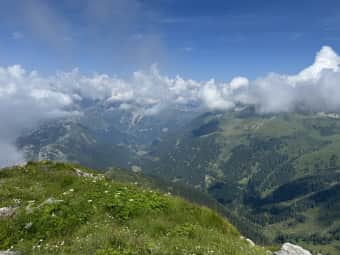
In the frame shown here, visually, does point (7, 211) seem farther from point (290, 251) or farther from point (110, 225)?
point (290, 251)

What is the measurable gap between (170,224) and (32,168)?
71.0ft

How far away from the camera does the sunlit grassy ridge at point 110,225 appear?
644 inches

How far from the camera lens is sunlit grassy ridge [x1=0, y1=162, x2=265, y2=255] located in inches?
644

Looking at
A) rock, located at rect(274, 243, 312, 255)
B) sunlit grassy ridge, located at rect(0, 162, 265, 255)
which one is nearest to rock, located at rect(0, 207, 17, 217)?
sunlit grassy ridge, located at rect(0, 162, 265, 255)

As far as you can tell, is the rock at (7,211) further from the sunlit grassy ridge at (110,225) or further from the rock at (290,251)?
the rock at (290,251)

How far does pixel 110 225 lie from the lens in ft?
63.9

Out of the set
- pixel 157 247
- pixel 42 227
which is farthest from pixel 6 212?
pixel 157 247

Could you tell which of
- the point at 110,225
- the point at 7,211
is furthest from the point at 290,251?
the point at 7,211

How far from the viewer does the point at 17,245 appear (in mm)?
18547

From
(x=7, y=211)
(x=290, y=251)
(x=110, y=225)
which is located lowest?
(x=290, y=251)

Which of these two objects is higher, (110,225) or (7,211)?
(7,211)

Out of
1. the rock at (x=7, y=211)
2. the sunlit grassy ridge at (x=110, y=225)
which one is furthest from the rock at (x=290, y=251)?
the rock at (x=7, y=211)

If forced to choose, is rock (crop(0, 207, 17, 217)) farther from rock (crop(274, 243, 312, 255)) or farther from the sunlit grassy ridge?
rock (crop(274, 243, 312, 255))

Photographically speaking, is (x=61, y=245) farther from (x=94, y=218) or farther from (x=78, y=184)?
(x=78, y=184)
